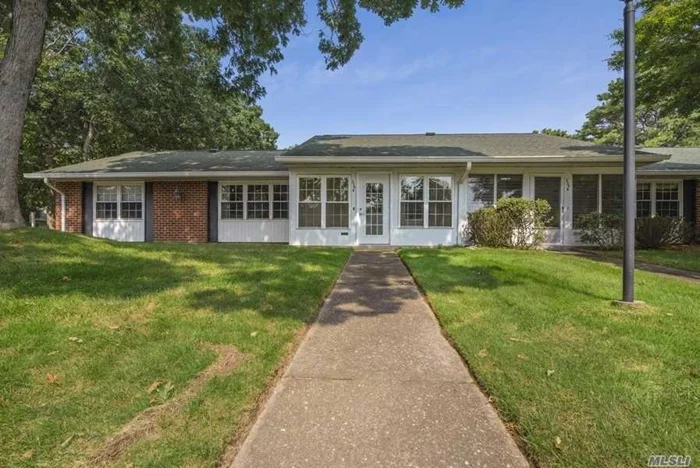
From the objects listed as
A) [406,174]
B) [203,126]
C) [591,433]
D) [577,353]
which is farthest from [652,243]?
[203,126]

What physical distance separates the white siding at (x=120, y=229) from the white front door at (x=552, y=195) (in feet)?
42.4

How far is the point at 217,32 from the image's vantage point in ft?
33.1

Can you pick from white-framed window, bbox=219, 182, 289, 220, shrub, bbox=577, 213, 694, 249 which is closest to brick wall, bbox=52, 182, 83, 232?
white-framed window, bbox=219, 182, 289, 220

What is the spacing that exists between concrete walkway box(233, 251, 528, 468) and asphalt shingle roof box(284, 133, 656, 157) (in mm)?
8059

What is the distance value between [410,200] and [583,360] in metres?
8.65

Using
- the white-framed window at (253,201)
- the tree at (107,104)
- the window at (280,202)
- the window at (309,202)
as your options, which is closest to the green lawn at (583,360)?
the window at (309,202)

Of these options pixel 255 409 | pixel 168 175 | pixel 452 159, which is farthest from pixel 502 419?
pixel 168 175

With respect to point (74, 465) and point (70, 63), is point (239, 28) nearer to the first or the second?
point (74, 465)

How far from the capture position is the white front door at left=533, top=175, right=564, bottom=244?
441 inches

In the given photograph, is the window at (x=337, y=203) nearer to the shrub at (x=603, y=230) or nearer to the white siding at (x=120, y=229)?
the white siding at (x=120, y=229)

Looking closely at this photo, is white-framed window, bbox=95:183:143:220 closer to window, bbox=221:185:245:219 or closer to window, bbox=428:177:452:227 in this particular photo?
window, bbox=221:185:245:219

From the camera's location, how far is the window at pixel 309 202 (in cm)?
1135

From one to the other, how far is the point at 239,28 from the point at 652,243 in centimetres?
1271

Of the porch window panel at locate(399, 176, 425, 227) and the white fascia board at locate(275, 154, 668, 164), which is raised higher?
the white fascia board at locate(275, 154, 668, 164)
